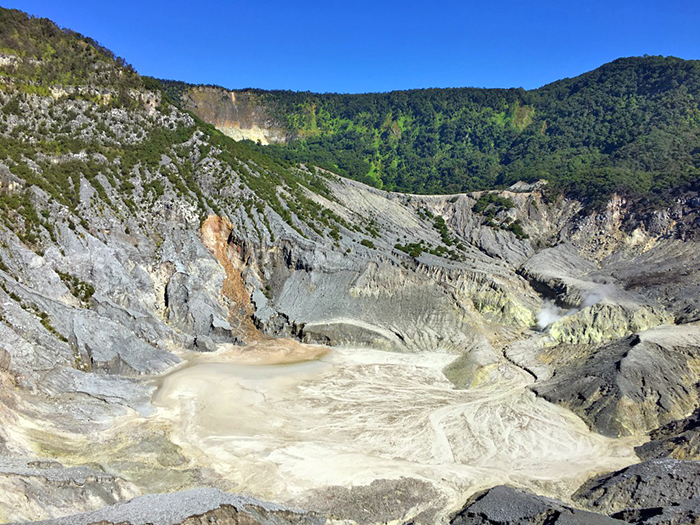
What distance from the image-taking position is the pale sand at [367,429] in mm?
27969

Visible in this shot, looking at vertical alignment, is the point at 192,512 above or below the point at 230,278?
below

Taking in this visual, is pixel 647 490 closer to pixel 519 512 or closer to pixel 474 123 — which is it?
pixel 519 512

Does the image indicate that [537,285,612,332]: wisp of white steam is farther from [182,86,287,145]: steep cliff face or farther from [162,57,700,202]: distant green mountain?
[182,86,287,145]: steep cliff face

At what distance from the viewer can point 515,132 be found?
11994 centimetres

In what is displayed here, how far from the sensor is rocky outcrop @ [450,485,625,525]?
71.1ft

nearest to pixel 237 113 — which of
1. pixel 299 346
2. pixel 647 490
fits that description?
pixel 299 346

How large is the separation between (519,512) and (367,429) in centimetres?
1185

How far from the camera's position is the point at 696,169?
2810 inches

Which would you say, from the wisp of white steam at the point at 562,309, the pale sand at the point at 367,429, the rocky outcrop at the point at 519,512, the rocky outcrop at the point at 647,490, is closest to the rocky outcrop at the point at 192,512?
the pale sand at the point at 367,429

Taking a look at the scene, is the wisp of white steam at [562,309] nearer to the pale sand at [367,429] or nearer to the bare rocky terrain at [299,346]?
the bare rocky terrain at [299,346]

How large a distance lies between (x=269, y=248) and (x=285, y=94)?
84.2 meters

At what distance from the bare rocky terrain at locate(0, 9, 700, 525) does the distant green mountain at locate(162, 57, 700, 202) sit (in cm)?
1699

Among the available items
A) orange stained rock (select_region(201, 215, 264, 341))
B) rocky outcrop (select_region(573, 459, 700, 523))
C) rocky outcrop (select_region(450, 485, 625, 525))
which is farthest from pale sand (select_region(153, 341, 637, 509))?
orange stained rock (select_region(201, 215, 264, 341))

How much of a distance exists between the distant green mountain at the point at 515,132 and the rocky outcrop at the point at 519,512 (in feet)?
191
